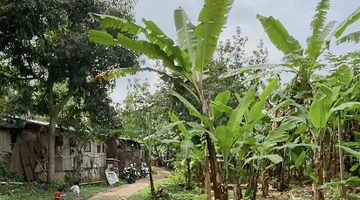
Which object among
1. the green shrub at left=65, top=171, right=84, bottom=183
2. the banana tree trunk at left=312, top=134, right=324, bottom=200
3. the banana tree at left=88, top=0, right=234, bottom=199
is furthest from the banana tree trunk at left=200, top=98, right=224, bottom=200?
the green shrub at left=65, top=171, right=84, bottom=183

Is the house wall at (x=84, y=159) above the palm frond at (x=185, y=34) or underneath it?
underneath

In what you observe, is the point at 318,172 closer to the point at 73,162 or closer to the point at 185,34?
the point at 185,34

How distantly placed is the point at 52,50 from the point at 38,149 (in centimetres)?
413

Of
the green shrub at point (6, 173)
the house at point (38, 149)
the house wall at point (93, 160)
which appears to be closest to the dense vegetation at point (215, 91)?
the house at point (38, 149)

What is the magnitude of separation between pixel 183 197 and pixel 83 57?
19.8ft

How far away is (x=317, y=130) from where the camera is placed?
497 centimetres

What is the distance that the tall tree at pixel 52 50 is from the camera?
34.5ft

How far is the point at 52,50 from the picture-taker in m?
11.8

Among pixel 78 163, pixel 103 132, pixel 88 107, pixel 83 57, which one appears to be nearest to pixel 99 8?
pixel 83 57

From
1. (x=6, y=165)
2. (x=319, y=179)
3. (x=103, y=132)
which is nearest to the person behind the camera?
(x=319, y=179)

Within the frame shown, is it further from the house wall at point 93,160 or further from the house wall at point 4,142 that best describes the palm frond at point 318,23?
the house wall at point 93,160

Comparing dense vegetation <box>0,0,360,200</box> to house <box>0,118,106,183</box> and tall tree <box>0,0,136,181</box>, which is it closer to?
tall tree <box>0,0,136,181</box>

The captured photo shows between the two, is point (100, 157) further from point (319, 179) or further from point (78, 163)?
point (319, 179)

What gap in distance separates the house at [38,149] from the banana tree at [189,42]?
8425mm
